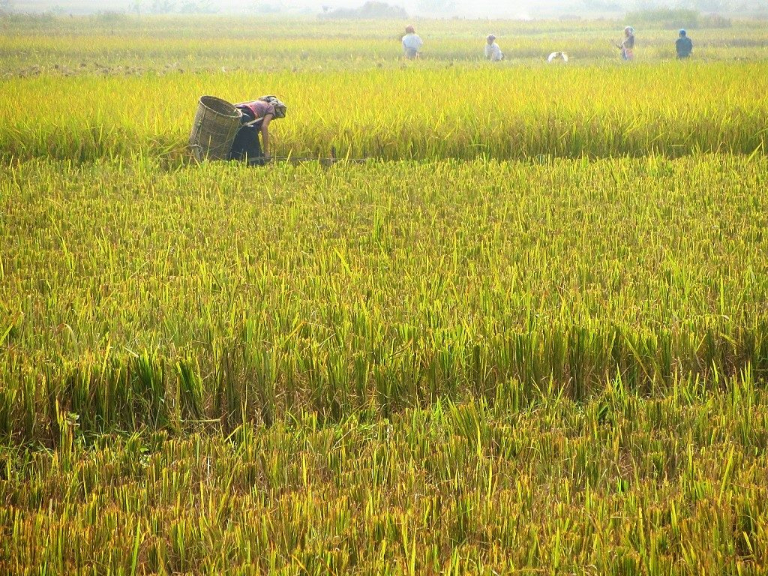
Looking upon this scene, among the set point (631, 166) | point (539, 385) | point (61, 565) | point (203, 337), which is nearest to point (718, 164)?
point (631, 166)

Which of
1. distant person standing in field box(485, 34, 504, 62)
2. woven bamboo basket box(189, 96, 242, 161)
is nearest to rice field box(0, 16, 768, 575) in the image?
woven bamboo basket box(189, 96, 242, 161)

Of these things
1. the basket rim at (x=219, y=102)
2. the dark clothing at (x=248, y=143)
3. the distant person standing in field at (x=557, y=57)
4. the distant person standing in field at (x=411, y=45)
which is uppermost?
the distant person standing in field at (x=411, y=45)

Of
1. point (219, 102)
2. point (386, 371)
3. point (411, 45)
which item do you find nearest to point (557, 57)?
point (411, 45)

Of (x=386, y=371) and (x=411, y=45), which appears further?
(x=411, y=45)

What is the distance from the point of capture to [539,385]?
10.3ft

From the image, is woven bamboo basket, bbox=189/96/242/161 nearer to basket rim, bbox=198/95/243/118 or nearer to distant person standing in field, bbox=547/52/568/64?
basket rim, bbox=198/95/243/118

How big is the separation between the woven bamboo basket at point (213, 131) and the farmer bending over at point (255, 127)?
112mm

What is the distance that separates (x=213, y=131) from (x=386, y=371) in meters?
4.47

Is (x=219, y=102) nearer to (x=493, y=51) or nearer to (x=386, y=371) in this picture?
(x=386, y=371)

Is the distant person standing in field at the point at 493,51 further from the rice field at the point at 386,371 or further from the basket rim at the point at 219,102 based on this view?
the rice field at the point at 386,371

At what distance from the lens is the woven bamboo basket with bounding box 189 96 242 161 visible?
6926mm

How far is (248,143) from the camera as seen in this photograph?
738 cm

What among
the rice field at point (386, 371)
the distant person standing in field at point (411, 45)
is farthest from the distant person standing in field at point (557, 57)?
the rice field at point (386, 371)

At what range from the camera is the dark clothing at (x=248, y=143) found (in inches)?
286
